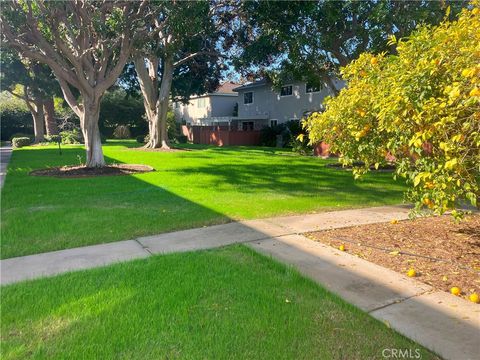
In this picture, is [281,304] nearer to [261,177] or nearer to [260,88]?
[261,177]

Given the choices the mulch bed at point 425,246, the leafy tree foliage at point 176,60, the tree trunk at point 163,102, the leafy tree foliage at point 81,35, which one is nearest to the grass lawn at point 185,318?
the mulch bed at point 425,246

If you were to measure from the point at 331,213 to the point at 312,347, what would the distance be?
16.2 ft

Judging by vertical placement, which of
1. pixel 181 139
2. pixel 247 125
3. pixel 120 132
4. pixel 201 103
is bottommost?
pixel 181 139

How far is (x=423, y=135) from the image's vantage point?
3662 millimetres

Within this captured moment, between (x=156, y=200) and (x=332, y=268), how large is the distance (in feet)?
16.5

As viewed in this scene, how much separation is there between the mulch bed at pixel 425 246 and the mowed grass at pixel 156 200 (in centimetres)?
174

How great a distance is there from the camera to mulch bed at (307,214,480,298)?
4.62m

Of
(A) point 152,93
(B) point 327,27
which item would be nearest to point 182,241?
(B) point 327,27

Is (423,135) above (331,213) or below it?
above

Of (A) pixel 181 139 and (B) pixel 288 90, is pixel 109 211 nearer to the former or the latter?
(B) pixel 288 90

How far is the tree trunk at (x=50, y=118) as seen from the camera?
126ft

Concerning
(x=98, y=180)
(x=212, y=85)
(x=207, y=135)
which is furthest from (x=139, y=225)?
(x=207, y=135)

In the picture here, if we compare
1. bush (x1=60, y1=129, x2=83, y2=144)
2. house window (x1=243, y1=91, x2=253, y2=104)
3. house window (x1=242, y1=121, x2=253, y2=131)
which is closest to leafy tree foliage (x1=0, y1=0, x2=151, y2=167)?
bush (x1=60, y1=129, x2=83, y2=144)

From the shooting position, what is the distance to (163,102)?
26.6m
